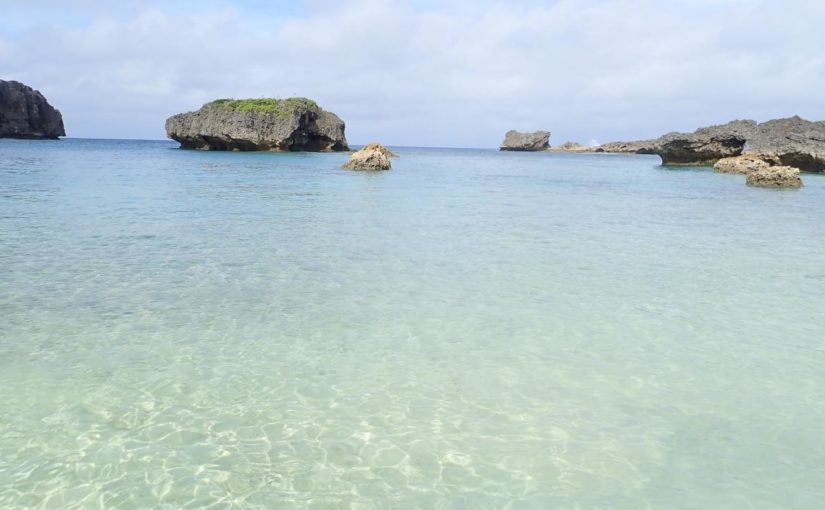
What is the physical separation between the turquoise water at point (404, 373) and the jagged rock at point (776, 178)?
23.0m

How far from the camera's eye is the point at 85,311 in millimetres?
8055

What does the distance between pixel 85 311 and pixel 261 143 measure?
231 feet

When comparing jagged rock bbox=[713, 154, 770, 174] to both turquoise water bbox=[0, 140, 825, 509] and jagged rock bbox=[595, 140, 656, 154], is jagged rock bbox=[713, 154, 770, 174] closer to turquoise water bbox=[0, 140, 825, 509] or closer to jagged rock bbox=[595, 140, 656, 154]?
turquoise water bbox=[0, 140, 825, 509]

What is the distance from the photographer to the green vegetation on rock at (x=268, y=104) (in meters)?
75.6

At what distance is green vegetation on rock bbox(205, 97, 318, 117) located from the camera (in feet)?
248

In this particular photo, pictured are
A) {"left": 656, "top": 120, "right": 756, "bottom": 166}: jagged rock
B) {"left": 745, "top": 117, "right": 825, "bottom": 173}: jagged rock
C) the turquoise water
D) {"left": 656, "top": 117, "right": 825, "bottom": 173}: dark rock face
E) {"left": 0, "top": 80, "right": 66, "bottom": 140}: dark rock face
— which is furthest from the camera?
{"left": 0, "top": 80, "right": 66, "bottom": 140}: dark rock face

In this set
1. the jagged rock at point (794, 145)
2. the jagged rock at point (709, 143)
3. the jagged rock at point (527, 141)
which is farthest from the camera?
the jagged rock at point (527, 141)

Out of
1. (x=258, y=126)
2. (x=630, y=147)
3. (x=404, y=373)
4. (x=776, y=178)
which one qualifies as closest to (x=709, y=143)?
(x=776, y=178)

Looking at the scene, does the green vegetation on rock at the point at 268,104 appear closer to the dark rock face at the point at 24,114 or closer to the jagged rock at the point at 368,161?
the jagged rock at the point at 368,161

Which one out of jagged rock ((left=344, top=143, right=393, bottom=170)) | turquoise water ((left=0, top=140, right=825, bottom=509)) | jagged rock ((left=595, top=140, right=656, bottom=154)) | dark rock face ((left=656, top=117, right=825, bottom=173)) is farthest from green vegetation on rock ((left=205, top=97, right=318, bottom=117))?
jagged rock ((left=595, top=140, right=656, bottom=154))

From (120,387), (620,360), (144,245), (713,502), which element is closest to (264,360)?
(120,387)

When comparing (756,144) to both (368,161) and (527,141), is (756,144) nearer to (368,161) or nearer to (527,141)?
(368,161)

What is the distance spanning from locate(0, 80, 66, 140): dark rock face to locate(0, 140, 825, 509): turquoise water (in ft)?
352

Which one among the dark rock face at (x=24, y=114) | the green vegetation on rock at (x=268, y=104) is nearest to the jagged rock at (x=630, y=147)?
the green vegetation on rock at (x=268, y=104)
